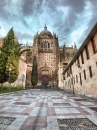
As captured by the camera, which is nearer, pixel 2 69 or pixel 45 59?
pixel 2 69

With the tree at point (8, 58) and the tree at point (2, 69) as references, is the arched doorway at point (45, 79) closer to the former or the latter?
the tree at point (8, 58)

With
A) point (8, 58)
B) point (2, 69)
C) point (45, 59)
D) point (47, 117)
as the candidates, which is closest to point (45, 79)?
point (45, 59)

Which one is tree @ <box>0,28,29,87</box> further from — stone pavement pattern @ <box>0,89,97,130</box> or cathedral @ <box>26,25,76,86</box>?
cathedral @ <box>26,25,76,86</box>

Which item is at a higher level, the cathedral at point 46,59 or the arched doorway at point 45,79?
the cathedral at point 46,59

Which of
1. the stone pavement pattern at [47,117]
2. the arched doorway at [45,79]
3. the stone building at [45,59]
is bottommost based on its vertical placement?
the stone pavement pattern at [47,117]

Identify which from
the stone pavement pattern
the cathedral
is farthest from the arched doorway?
the stone pavement pattern

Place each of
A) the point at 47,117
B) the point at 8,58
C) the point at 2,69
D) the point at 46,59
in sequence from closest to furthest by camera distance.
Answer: the point at 47,117
the point at 2,69
the point at 8,58
the point at 46,59

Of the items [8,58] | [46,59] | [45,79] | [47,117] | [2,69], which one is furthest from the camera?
[46,59]

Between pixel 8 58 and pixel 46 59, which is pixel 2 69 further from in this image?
pixel 46 59

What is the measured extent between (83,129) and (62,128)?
1.73 ft

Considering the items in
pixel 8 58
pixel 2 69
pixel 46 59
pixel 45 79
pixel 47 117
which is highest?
pixel 46 59

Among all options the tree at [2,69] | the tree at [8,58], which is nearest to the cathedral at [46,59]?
the tree at [8,58]

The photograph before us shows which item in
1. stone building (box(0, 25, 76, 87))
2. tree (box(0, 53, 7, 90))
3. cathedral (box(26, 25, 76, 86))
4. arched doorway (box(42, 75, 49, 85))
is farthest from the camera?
arched doorway (box(42, 75, 49, 85))

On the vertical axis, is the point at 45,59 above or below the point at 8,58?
above
